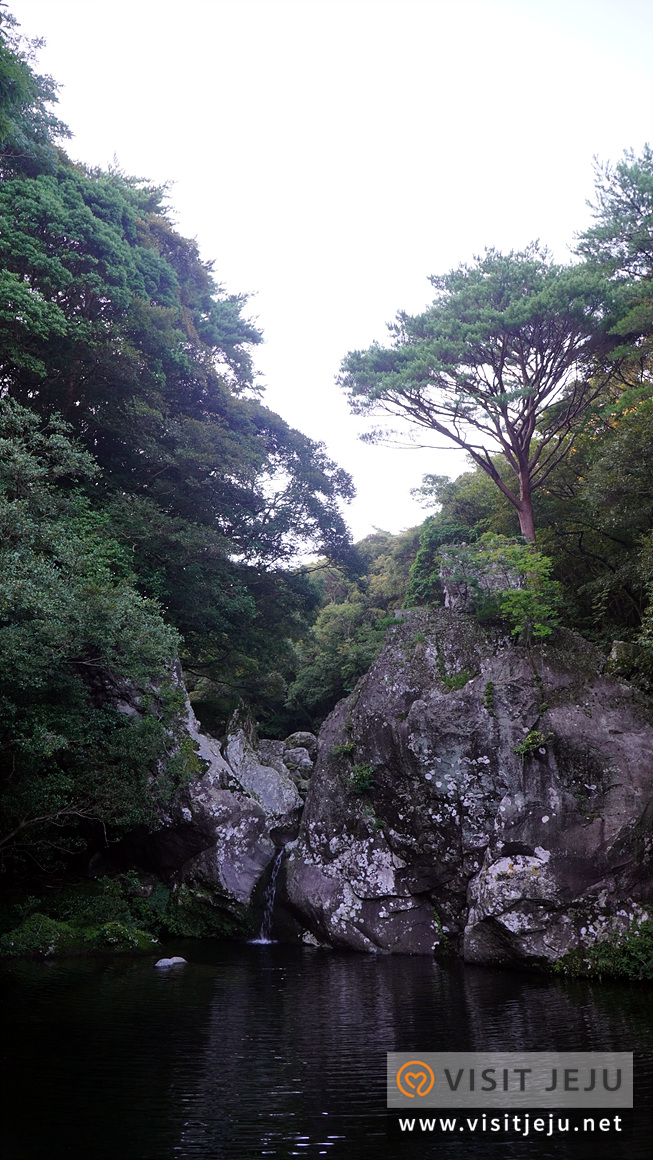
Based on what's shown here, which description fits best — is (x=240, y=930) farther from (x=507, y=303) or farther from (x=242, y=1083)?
(x=507, y=303)

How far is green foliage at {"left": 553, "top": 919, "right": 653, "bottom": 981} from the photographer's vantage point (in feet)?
33.6

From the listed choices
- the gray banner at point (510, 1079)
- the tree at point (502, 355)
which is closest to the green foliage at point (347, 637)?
the tree at point (502, 355)

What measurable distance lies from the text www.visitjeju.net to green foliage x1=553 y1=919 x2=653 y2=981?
6017 millimetres

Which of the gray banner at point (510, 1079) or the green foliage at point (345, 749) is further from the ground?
the green foliage at point (345, 749)

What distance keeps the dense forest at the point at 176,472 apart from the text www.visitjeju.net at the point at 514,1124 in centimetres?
791

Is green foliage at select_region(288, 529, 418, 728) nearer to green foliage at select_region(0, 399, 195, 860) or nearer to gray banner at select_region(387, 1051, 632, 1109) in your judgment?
green foliage at select_region(0, 399, 195, 860)

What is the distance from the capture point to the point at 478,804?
1295 cm

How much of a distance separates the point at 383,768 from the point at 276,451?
14.8 m

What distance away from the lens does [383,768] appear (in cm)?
1434

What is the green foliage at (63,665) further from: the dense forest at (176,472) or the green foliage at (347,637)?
the green foliage at (347,637)

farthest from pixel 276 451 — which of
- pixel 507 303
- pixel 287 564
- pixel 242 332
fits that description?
pixel 507 303

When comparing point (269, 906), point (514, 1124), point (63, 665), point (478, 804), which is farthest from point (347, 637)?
point (514, 1124)

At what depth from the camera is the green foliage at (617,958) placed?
10250 mm

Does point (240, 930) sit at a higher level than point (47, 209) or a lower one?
lower
